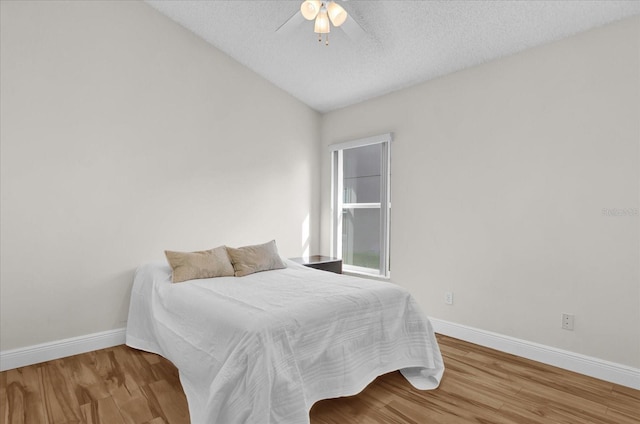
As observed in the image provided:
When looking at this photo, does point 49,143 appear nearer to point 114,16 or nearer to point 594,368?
point 114,16

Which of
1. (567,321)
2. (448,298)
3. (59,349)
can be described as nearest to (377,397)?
(448,298)

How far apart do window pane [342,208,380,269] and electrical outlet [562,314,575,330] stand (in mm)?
1830

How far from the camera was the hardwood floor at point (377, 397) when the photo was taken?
1941 millimetres

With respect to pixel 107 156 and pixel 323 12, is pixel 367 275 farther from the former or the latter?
pixel 107 156

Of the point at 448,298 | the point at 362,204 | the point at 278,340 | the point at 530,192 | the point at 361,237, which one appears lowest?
the point at 448,298

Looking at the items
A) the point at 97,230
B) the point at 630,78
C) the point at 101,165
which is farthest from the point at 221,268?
the point at 630,78

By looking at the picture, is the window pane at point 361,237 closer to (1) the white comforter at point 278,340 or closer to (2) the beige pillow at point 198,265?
(1) the white comforter at point 278,340

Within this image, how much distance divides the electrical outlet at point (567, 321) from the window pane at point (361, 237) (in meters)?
1.83

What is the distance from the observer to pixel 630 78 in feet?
7.72

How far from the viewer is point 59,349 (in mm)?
2713

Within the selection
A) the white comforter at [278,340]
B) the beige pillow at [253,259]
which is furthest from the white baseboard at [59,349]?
the beige pillow at [253,259]

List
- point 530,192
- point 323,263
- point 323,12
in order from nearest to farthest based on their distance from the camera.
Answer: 1. point 323,12
2. point 530,192
3. point 323,263

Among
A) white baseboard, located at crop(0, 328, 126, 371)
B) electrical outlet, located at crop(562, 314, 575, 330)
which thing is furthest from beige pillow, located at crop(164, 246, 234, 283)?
electrical outlet, located at crop(562, 314, 575, 330)

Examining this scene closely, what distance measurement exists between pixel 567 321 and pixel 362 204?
2.31 m
